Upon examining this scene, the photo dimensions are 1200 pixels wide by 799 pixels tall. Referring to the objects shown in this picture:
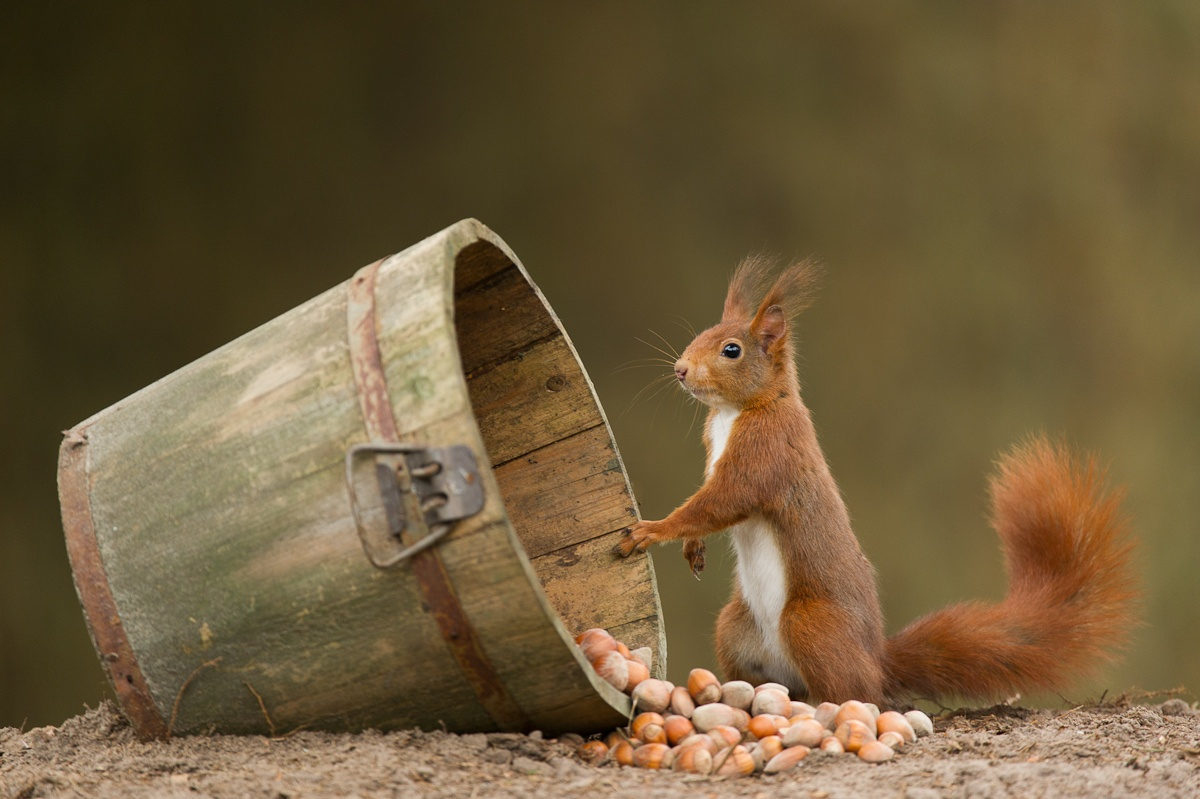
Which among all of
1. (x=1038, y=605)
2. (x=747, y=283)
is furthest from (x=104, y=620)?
(x=1038, y=605)

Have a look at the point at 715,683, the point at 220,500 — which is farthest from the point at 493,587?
the point at 715,683

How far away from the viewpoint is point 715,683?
2.13 m

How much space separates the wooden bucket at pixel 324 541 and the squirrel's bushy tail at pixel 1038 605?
2.68 feet

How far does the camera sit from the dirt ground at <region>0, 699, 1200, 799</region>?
1.64m

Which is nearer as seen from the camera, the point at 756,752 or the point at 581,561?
the point at 756,752

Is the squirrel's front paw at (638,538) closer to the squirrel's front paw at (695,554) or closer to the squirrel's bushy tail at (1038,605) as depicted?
the squirrel's front paw at (695,554)

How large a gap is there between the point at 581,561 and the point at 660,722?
548 millimetres

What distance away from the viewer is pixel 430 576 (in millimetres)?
1683

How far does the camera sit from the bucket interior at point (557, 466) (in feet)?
7.97

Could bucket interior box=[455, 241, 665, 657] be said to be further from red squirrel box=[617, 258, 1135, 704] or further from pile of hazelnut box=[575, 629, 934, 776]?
pile of hazelnut box=[575, 629, 934, 776]

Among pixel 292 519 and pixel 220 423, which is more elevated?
pixel 220 423

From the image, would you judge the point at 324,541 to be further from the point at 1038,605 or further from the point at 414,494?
the point at 1038,605

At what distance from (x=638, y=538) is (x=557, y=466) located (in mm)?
304

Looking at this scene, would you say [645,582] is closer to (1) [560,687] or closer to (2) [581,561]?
(2) [581,561]
